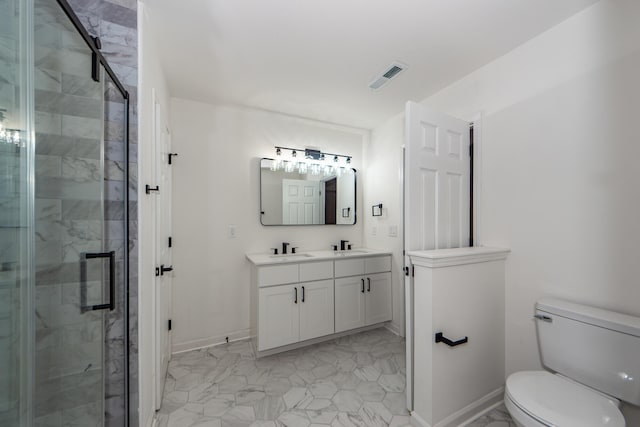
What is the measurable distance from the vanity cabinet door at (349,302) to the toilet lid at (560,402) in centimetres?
148

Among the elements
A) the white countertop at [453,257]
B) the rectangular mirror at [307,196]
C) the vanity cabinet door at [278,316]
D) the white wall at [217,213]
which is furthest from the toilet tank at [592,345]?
the white wall at [217,213]

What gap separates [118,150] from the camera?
126cm

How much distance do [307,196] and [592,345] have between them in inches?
96.2

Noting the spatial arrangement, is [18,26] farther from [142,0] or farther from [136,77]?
[142,0]

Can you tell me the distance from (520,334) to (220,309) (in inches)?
100

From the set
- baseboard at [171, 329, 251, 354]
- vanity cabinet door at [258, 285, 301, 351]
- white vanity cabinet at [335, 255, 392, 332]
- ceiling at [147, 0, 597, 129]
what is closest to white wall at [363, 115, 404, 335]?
white vanity cabinet at [335, 255, 392, 332]

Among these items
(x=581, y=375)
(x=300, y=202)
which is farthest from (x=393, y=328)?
(x=300, y=202)

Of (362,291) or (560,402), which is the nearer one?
(560,402)

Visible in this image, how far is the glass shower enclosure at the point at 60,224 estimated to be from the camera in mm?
733

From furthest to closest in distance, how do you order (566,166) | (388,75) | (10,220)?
(388,75)
(566,166)
(10,220)

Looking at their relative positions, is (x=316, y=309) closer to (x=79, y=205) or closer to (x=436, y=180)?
(x=436, y=180)

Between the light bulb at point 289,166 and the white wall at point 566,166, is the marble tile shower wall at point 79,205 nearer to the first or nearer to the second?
the light bulb at point 289,166

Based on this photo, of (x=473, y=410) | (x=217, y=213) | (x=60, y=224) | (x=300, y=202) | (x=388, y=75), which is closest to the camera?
(x=60, y=224)

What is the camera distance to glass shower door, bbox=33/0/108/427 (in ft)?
2.86
